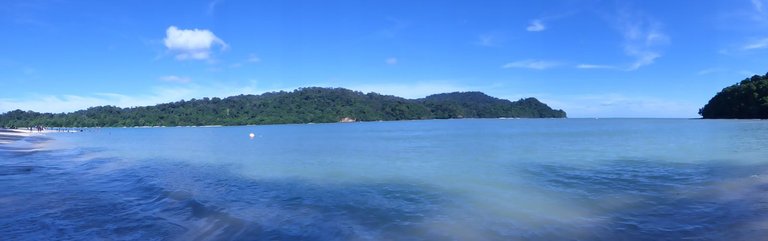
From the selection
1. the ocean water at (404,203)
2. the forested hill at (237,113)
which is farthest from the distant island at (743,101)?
the forested hill at (237,113)

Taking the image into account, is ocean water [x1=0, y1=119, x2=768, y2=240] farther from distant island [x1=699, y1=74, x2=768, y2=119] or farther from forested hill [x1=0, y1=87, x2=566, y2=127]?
forested hill [x1=0, y1=87, x2=566, y2=127]

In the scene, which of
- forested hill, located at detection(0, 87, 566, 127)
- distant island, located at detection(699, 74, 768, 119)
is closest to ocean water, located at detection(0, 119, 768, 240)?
distant island, located at detection(699, 74, 768, 119)

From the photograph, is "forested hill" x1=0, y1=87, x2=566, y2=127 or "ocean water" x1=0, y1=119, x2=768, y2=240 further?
"forested hill" x1=0, y1=87, x2=566, y2=127

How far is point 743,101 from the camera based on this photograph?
89125mm

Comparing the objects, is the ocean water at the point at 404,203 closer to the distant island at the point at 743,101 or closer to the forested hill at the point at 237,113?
the distant island at the point at 743,101

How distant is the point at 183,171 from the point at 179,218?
10.9 metres

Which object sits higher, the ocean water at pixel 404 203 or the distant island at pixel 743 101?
the distant island at pixel 743 101

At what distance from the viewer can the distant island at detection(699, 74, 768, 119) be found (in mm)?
83000

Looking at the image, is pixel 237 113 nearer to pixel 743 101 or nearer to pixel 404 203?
pixel 743 101

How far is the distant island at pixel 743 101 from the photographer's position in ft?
272

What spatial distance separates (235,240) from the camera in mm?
7648

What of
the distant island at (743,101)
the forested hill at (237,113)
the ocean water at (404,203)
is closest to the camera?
the ocean water at (404,203)

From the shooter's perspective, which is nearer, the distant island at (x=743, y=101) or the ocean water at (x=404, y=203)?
the ocean water at (x=404, y=203)

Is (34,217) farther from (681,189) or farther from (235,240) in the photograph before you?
(681,189)
